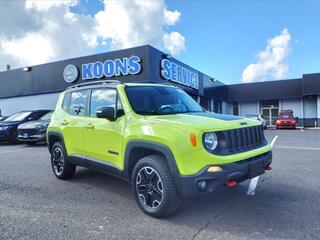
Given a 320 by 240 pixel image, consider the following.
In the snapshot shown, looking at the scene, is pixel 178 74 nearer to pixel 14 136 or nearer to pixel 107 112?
pixel 14 136

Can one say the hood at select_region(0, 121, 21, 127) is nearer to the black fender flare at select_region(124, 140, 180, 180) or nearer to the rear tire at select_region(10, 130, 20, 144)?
the rear tire at select_region(10, 130, 20, 144)

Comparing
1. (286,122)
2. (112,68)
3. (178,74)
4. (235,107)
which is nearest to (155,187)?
(112,68)

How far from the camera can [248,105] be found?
38.2m

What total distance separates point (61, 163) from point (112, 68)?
42.4 feet

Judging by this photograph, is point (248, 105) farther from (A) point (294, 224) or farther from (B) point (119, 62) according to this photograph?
(A) point (294, 224)

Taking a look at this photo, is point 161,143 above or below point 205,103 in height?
below

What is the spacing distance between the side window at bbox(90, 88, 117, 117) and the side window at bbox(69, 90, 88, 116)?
273 mm

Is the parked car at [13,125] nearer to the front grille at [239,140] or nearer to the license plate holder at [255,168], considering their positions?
the front grille at [239,140]

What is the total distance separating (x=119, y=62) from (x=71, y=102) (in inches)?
494

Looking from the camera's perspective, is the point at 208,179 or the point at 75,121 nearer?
the point at 208,179

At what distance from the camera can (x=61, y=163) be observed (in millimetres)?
6539

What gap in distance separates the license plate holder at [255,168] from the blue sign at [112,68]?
14.0m

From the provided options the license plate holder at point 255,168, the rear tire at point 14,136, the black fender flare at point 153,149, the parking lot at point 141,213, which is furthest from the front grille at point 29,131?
the license plate holder at point 255,168

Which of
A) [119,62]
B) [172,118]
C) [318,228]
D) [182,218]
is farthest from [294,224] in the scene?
[119,62]
